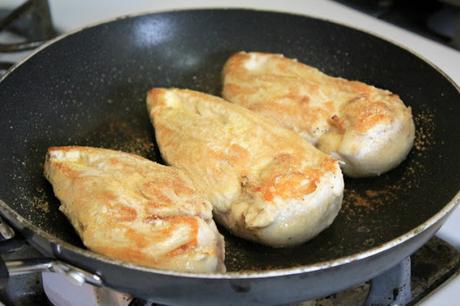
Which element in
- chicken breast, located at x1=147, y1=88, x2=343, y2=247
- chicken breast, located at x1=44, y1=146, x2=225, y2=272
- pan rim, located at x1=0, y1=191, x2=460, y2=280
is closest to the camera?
pan rim, located at x1=0, y1=191, x2=460, y2=280

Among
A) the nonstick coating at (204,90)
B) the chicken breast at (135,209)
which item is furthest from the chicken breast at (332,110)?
the chicken breast at (135,209)

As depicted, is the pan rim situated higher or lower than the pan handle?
higher

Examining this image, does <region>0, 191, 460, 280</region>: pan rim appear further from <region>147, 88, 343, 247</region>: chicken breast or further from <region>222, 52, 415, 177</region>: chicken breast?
<region>222, 52, 415, 177</region>: chicken breast

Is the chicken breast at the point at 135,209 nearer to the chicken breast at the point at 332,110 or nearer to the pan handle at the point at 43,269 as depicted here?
the pan handle at the point at 43,269

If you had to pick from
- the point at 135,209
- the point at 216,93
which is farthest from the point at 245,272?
the point at 216,93

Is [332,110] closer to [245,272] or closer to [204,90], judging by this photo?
[204,90]

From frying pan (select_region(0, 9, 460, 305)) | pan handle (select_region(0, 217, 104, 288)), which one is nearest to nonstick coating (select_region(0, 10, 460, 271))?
frying pan (select_region(0, 9, 460, 305))

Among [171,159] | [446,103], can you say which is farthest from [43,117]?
[446,103]

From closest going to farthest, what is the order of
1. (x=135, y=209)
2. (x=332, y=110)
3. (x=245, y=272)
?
(x=245, y=272) → (x=135, y=209) → (x=332, y=110)
